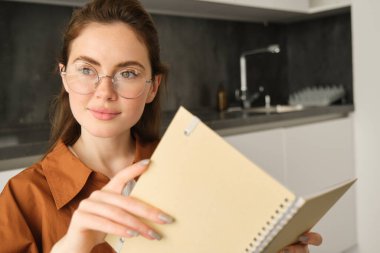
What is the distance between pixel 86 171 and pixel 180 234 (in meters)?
0.37

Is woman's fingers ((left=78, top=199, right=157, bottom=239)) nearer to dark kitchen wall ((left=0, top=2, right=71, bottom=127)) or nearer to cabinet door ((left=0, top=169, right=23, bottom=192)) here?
cabinet door ((left=0, top=169, right=23, bottom=192))

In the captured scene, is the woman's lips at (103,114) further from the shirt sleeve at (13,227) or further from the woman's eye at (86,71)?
the shirt sleeve at (13,227)

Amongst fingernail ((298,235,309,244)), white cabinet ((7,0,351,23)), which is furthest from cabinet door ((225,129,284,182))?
fingernail ((298,235,309,244))

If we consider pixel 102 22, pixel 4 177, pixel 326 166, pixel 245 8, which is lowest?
pixel 326 166

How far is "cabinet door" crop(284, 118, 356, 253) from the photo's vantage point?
216 cm

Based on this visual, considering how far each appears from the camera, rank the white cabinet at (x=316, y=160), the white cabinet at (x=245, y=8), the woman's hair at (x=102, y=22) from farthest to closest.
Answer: the white cabinet at (x=245, y=8) → the white cabinet at (x=316, y=160) → the woman's hair at (x=102, y=22)

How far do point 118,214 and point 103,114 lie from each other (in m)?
0.31

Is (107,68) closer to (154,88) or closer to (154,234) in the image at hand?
(154,88)

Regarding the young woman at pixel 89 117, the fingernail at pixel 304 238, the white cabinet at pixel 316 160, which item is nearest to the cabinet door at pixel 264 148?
the white cabinet at pixel 316 160

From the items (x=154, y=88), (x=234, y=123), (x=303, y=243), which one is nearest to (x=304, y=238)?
(x=303, y=243)

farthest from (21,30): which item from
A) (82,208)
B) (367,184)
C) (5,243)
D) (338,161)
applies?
(367,184)

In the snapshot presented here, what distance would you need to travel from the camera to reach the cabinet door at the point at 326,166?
2.16 metres

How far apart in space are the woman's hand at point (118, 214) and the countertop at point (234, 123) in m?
0.70

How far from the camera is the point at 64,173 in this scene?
88 cm
